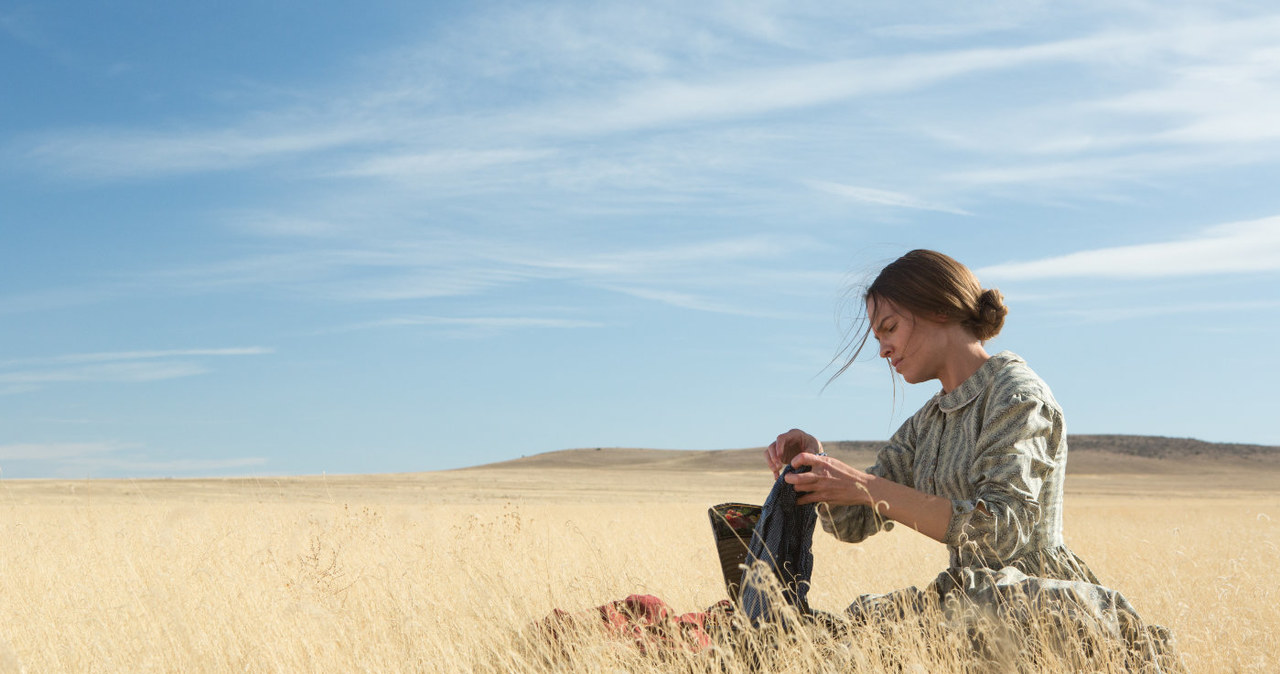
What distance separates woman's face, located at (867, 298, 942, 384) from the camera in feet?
10.9

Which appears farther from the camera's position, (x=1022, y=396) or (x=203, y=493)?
(x=203, y=493)

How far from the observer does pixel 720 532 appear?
3676 mm

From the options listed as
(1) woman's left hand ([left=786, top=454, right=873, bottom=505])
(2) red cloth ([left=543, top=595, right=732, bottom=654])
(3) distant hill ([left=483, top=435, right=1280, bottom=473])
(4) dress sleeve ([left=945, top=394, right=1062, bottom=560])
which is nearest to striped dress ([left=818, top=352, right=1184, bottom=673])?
(4) dress sleeve ([left=945, top=394, right=1062, bottom=560])

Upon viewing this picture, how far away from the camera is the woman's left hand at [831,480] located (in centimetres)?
301

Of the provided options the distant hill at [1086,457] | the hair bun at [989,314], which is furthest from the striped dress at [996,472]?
the distant hill at [1086,457]

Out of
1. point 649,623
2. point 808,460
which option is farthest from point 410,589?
point 808,460

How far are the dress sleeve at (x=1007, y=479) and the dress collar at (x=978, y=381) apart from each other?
15cm

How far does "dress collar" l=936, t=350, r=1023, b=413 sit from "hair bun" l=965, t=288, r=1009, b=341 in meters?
0.09

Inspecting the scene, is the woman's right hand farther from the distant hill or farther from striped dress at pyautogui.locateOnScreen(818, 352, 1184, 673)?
the distant hill

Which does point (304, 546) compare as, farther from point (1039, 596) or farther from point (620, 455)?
point (620, 455)

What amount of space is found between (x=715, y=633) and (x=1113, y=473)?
61508 millimetres

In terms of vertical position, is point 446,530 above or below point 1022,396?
below

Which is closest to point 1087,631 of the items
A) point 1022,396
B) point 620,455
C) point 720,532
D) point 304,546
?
point 1022,396

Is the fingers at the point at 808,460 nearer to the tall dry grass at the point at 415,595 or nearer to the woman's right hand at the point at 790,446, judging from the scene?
the woman's right hand at the point at 790,446
